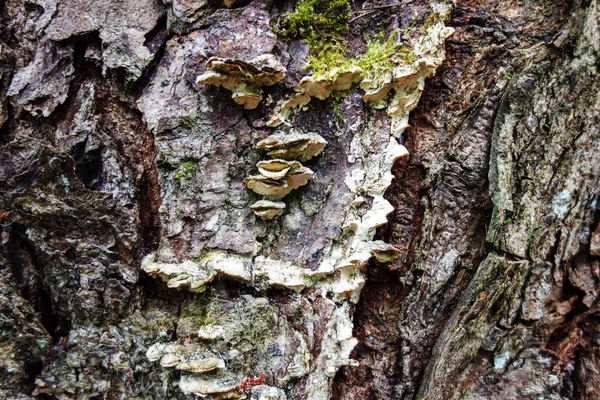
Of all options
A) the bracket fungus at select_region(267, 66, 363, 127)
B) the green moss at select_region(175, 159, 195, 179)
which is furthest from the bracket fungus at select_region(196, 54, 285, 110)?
the green moss at select_region(175, 159, 195, 179)

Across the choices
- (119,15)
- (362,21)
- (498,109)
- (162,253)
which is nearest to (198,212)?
(162,253)

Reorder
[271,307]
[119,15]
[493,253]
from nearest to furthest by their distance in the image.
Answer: [493,253] < [271,307] < [119,15]

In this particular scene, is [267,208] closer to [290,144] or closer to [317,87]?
[290,144]

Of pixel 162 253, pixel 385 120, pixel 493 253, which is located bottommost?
pixel 162 253

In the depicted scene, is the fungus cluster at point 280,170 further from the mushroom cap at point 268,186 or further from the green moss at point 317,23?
the green moss at point 317,23

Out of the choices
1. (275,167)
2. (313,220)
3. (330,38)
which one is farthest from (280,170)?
(330,38)

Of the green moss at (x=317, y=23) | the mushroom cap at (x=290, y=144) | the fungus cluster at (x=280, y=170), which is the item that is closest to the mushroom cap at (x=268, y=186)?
the fungus cluster at (x=280, y=170)

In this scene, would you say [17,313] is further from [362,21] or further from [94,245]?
[362,21]
